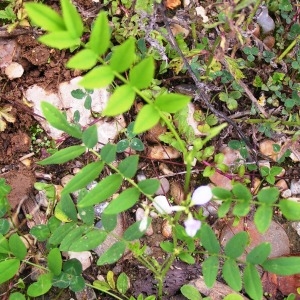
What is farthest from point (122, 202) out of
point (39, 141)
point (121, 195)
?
point (39, 141)

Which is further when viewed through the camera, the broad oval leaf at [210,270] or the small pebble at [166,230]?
the small pebble at [166,230]

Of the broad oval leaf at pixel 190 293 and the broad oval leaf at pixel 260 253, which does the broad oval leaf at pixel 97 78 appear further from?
the broad oval leaf at pixel 190 293

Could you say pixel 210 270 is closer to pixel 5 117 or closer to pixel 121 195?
pixel 121 195

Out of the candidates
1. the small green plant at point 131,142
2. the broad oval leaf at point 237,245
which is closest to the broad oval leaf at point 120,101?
the broad oval leaf at point 237,245

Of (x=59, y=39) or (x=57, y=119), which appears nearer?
(x=59, y=39)

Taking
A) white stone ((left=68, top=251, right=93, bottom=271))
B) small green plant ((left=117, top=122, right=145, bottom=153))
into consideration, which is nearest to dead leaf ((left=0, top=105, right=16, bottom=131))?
small green plant ((left=117, top=122, right=145, bottom=153))

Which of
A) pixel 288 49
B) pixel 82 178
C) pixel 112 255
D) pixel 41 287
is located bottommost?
pixel 41 287

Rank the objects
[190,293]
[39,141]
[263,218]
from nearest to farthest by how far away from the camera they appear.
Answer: [263,218], [190,293], [39,141]

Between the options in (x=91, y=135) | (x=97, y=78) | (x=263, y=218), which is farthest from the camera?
(x=91, y=135)
